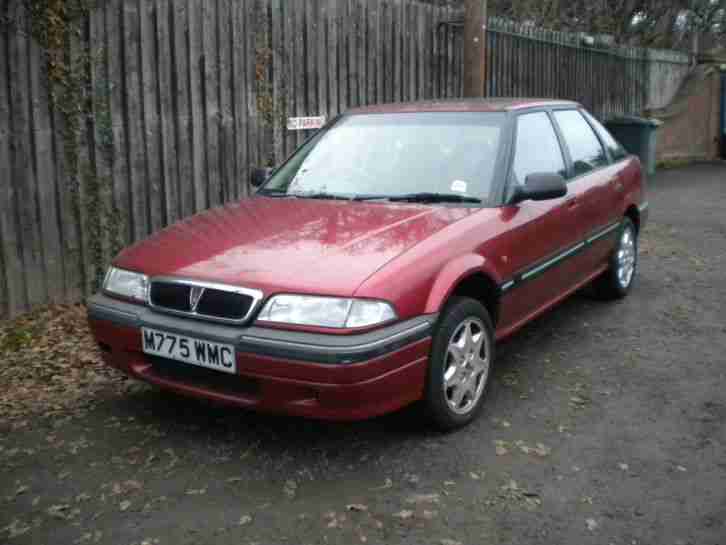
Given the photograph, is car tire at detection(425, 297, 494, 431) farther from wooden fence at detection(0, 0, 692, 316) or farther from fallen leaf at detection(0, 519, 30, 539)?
wooden fence at detection(0, 0, 692, 316)

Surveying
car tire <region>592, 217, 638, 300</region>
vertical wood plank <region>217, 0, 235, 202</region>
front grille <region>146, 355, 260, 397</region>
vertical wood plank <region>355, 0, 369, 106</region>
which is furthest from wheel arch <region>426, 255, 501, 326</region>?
vertical wood plank <region>355, 0, 369, 106</region>

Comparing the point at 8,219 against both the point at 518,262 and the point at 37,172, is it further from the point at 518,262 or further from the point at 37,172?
the point at 518,262

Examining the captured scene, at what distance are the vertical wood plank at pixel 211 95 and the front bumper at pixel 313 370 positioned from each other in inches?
137

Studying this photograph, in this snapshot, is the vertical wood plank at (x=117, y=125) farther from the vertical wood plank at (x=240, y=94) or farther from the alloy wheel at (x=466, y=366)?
the alloy wheel at (x=466, y=366)

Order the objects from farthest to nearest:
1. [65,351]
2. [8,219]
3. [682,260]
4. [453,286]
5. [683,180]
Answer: [683,180]
[682,260]
[8,219]
[65,351]
[453,286]

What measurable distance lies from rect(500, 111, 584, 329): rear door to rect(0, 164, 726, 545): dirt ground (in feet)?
1.54

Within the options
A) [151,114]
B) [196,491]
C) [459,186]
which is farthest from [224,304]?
[151,114]

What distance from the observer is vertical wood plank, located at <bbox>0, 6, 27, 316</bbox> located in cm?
549

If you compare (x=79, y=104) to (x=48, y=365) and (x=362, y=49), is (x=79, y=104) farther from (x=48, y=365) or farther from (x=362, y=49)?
(x=362, y=49)

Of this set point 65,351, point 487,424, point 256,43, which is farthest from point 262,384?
point 256,43

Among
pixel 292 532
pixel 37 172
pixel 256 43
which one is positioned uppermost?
pixel 256 43

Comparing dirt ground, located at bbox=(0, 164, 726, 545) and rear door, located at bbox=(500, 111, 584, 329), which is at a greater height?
rear door, located at bbox=(500, 111, 584, 329)

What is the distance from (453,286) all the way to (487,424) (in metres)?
0.81

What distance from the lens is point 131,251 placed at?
418cm
